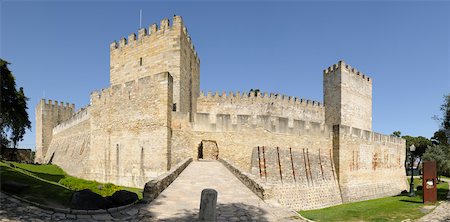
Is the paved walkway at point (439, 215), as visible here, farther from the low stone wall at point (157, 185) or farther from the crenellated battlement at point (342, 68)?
the crenellated battlement at point (342, 68)

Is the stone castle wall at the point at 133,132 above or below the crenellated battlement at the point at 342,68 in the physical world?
below

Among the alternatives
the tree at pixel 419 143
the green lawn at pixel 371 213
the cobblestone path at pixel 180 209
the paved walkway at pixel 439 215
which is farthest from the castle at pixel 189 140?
the tree at pixel 419 143

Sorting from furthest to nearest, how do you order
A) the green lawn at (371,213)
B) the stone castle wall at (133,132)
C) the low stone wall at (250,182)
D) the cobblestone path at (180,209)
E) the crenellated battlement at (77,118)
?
the crenellated battlement at (77,118), the stone castle wall at (133,132), the green lawn at (371,213), the low stone wall at (250,182), the cobblestone path at (180,209)

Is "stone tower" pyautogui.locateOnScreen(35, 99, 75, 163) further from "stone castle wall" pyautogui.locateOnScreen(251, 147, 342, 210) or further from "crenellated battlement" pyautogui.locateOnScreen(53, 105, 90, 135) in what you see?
"stone castle wall" pyautogui.locateOnScreen(251, 147, 342, 210)

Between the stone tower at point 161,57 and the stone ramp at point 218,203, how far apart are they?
891 centimetres

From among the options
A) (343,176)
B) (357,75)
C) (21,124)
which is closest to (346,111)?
(357,75)

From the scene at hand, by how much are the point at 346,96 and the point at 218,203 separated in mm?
27135

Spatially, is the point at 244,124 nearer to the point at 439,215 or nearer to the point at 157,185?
the point at 157,185

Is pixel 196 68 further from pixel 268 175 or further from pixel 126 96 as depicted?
pixel 268 175

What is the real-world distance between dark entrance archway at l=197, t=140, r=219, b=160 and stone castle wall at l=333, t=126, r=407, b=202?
8397 millimetres

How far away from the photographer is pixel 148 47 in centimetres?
2122

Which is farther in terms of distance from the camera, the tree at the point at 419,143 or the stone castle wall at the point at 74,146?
the tree at the point at 419,143

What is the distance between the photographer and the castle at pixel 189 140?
1633cm

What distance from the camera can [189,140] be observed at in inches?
664
